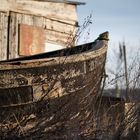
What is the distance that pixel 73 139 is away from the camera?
659 cm

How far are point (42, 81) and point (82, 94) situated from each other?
2.98ft

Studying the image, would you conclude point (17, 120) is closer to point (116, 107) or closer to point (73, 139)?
point (73, 139)

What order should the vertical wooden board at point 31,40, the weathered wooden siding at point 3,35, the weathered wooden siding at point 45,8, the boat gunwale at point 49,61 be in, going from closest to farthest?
the boat gunwale at point 49,61 → the weathered wooden siding at point 3,35 → the vertical wooden board at point 31,40 → the weathered wooden siding at point 45,8

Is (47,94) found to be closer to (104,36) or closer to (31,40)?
(104,36)

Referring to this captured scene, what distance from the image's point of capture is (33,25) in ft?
46.1

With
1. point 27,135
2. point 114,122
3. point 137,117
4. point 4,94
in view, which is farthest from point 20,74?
point 137,117

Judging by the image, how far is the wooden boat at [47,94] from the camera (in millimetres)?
6332

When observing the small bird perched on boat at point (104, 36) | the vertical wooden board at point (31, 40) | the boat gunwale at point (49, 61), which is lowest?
the vertical wooden board at point (31, 40)

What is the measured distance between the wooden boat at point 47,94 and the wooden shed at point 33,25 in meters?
6.21

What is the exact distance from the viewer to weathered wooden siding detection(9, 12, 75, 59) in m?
13.3

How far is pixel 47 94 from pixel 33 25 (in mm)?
7693

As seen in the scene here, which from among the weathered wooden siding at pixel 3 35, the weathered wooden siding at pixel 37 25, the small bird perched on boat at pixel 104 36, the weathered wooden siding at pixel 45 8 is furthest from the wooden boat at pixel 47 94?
the weathered wooden siding at pixel 45 8

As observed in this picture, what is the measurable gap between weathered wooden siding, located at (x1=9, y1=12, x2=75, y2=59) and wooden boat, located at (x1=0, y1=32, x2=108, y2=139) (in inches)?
238

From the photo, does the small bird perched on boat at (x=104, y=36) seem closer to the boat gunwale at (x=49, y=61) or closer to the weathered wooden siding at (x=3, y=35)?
the boat gunwale at (x=49, y=61)
